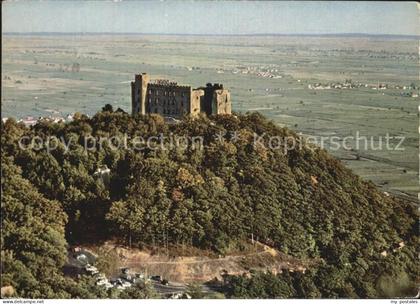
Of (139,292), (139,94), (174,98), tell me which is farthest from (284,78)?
(139,292)

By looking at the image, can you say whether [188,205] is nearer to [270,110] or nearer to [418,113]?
[270,110]

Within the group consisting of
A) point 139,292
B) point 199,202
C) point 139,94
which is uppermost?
point 139,94

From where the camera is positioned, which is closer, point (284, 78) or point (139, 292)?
point (139, 292)

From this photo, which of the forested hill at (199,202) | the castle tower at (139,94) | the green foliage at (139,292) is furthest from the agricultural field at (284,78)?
the green foliage at (139,292)

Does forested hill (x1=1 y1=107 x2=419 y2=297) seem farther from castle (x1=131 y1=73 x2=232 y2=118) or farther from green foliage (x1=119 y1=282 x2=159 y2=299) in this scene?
green foliage (x1=119 y1=282 x2=159 y2=299)

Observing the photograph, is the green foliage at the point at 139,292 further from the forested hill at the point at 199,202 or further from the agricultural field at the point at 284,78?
the agricultural field at the point at 284,78

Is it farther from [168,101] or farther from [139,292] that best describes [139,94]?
[139,292]

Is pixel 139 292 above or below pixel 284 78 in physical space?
below
